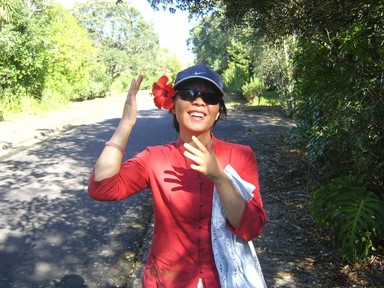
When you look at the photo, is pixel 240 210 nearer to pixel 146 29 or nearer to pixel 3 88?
pixel 3 88

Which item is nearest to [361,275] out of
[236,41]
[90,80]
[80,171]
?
[80,171]

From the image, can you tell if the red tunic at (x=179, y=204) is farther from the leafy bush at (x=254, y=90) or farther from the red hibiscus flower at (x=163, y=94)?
the leafy bush at (x=254, y=90)

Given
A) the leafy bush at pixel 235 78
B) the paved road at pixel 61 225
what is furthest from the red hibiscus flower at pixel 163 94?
the leafy bush at pixel 235 78

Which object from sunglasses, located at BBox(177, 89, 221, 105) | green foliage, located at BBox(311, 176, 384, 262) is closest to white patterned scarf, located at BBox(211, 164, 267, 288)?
sunglasses, located at BBox(177, 89, 221, 105)

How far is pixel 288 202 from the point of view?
5637 mm

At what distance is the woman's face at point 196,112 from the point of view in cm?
175

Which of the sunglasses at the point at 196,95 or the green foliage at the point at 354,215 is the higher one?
the sunglasses at the point at 196,95

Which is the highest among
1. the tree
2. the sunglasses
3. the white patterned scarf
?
the tree

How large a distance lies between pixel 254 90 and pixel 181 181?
2268cm

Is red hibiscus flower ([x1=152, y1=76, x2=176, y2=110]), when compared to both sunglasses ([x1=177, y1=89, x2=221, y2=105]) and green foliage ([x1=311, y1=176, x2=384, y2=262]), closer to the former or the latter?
sunglasses ([x1=177, y1=89, x2=221, y2=105])

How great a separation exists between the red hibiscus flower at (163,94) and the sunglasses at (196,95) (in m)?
0.05

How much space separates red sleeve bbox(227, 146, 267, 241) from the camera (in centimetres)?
159

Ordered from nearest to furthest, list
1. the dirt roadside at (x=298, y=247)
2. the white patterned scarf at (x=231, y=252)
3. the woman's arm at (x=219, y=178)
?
the woman's arm at (x=219, y=178) → the white patterned scarf at (x=231, y=252) → the dirt roadside at (x=298, y=247)

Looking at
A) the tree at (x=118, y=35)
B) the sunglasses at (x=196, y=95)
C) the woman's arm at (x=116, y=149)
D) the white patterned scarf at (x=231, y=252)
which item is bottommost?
the white patterned scarf at (x=231, y=252)
